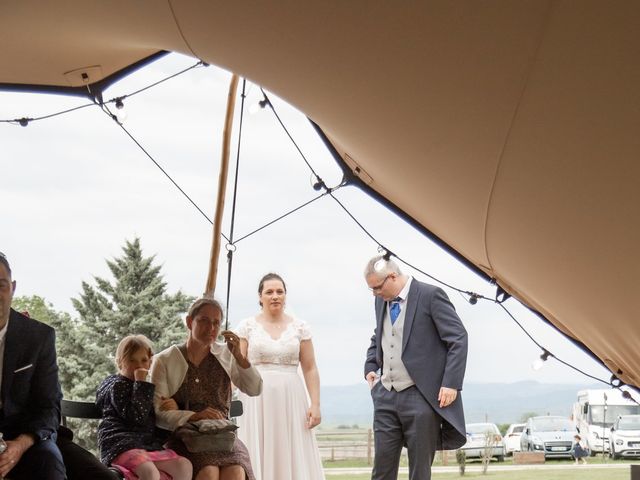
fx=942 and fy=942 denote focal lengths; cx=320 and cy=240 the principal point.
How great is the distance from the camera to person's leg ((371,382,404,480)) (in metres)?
4.88

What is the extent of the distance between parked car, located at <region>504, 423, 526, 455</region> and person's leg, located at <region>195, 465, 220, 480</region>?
1988 centimetres

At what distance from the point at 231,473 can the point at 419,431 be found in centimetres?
115

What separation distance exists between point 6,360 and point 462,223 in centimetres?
175

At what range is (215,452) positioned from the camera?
13.4 feet

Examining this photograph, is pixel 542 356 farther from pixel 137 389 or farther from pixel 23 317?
pixel 23 317

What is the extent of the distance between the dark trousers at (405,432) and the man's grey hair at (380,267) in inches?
24.7

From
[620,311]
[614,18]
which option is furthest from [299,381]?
[614,18]

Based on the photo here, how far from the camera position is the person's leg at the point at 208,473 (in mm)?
4016

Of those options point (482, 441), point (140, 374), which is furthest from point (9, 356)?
point (482, 441)

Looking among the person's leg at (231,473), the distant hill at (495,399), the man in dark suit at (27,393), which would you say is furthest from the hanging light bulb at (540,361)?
the distant hill at (495,399)

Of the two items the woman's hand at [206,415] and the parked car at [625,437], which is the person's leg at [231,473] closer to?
the woman's hand at [206,415]

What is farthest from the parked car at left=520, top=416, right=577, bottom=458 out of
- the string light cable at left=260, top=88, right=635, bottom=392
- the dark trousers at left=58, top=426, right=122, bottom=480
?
the dark trousers at left=58, top=426, right=122, bottom=480

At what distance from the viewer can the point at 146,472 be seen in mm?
3789

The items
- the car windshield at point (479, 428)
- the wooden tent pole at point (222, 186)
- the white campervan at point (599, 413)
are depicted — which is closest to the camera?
the wooden tent pole at point (222, 186)
